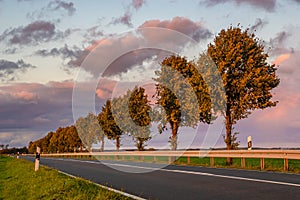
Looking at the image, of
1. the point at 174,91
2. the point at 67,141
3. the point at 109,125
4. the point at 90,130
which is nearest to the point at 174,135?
the point at 174,91

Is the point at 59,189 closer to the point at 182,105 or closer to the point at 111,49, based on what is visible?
the point at 111,49

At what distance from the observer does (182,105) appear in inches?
1310

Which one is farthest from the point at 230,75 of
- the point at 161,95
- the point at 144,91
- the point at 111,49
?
the point at 144,91

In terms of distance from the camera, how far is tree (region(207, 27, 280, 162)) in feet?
83.6

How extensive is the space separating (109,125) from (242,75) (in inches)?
1255

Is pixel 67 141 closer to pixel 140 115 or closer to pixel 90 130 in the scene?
pixel 90 130

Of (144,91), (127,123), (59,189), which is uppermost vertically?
(144,91)

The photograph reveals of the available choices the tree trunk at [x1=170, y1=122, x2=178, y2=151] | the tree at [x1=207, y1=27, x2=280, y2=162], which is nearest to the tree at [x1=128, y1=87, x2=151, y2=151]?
the tree trunk at [x1=170, y1=122, x2=178, y2=151]

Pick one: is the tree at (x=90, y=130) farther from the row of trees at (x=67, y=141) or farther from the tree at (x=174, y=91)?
the tree at (x=174, y=91)

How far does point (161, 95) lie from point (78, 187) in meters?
24.8

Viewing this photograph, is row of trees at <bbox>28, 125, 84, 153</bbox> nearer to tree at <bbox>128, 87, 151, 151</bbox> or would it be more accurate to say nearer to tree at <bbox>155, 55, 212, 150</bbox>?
tree at <bbox>128, 87, 151, 151</bbox>

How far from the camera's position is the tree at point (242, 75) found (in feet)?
83.6

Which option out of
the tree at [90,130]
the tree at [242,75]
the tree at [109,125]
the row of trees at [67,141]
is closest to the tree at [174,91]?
the tree at [242,75]

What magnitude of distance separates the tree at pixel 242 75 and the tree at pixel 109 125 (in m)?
29.0
